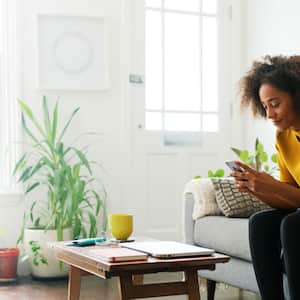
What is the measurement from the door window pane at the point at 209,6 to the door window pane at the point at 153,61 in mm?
399

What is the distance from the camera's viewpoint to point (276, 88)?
231 cm

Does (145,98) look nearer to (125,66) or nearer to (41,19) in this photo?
(125,66)

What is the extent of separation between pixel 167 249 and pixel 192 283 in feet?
0.49

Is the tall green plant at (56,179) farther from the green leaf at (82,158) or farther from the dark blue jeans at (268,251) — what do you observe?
the dark blue jeans at (268,251)

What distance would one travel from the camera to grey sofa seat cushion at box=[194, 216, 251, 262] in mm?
2949

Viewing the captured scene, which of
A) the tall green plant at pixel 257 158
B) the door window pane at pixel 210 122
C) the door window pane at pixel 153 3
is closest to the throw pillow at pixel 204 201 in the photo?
the tall green plant at pixel 257 158

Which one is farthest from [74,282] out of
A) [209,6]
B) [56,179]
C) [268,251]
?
[209,6]

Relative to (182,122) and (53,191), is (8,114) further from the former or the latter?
(182,122)

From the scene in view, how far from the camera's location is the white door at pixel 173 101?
468 cm

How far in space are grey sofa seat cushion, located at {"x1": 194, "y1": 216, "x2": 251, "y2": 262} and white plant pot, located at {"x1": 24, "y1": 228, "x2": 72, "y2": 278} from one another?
3.34 ft

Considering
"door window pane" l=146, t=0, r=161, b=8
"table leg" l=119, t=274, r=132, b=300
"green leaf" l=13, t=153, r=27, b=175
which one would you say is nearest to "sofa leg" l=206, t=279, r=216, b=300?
"table leg" l=119, t=274, r=132, b=300

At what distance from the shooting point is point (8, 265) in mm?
4020

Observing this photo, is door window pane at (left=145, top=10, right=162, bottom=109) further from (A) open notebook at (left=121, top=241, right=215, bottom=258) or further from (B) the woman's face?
(B) the woman's face

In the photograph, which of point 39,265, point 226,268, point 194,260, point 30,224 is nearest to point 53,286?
point 39,265
